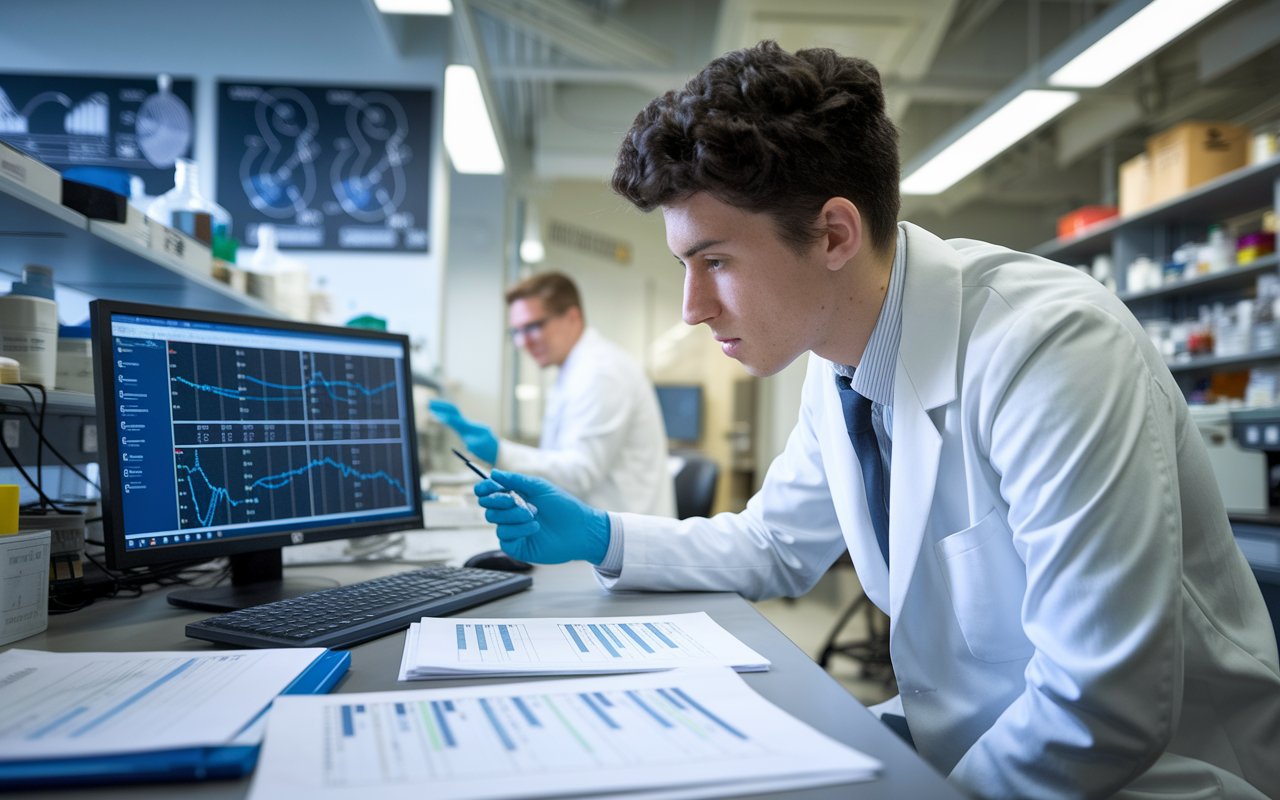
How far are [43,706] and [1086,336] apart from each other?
92 cm

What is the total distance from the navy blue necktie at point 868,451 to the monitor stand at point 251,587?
732 mm

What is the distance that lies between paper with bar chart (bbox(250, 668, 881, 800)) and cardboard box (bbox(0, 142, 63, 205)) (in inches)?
30.8

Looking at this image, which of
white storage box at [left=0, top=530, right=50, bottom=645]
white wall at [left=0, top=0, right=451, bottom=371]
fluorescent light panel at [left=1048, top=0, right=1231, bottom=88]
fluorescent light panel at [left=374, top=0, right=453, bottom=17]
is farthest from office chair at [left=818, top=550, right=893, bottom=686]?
white storage box at [left=0, top=530, right=50, bottom=645]

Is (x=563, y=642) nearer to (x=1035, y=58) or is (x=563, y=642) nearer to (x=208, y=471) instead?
(x=208, y=471)

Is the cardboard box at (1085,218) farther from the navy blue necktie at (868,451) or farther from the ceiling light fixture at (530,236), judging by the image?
the navy blue necktie at (868,451)

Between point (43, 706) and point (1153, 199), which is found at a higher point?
point (1153, 199)

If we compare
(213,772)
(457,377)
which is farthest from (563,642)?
(457,377)

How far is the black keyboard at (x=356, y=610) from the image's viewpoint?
2.52ft

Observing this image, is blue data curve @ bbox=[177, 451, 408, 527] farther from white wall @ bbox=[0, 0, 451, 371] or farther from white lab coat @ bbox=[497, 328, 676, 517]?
white wall @ bbox=[0, 0, 451, 371]

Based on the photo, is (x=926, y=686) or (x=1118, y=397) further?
(x=926, y=686)

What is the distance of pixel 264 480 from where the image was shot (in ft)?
3.31

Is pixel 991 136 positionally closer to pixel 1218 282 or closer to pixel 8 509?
pixel 1218 282

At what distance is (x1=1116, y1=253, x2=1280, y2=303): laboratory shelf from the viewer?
3506 millimetres

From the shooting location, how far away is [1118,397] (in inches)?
27.4
